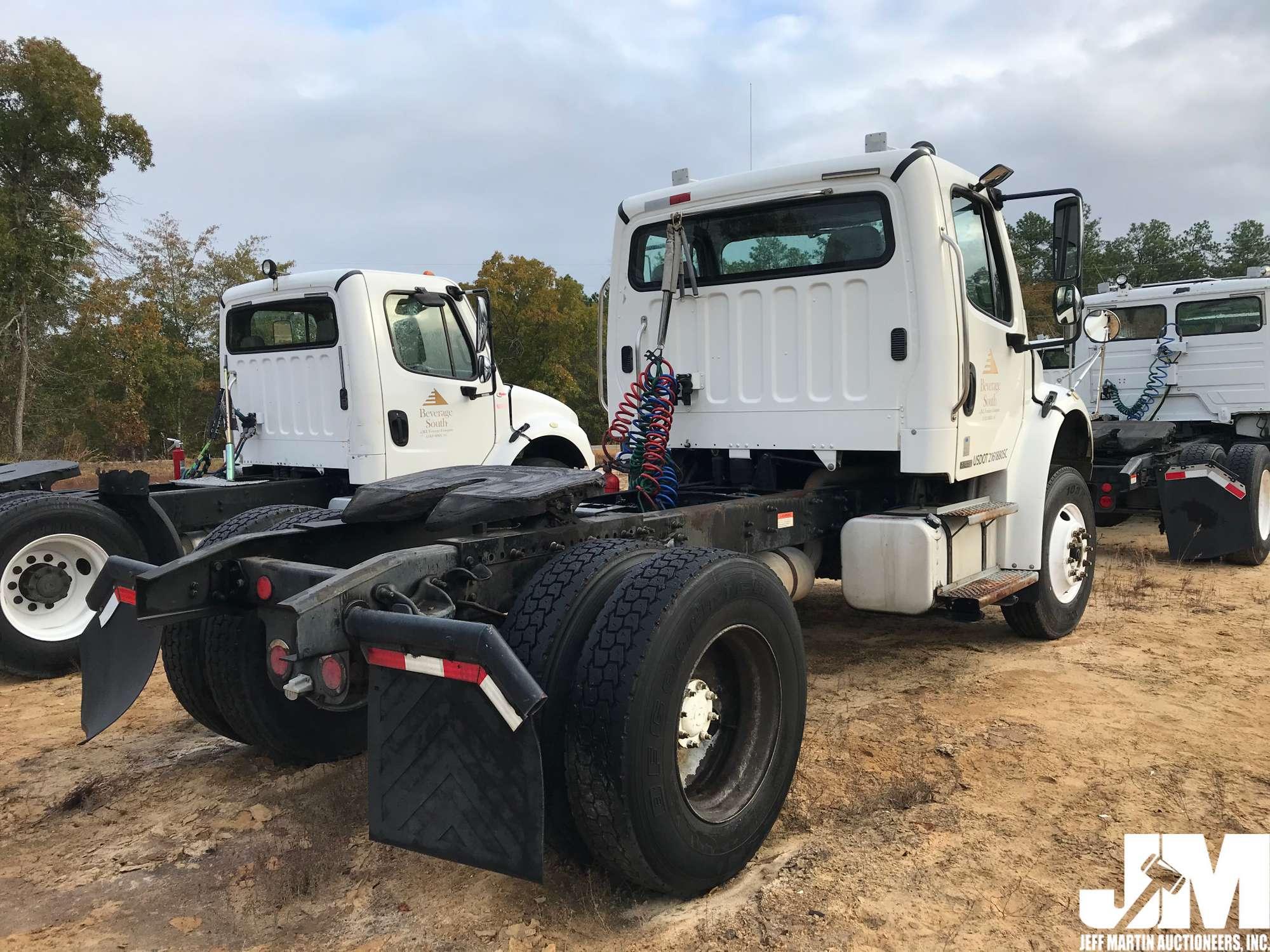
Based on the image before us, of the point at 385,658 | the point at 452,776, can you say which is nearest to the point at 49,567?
the point at 385,658

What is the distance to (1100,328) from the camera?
5.59 meters

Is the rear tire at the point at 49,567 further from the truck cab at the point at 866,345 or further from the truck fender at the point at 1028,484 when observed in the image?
the truck fender at the point at 1028,484

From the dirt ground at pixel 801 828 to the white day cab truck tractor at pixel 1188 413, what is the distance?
3.32 m

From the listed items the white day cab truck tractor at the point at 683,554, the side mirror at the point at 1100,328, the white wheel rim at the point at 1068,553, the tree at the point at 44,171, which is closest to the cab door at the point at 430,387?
the white day cab truck tractor at the point at 683,554

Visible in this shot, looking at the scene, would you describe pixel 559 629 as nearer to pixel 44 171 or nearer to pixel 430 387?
pixel 430 387

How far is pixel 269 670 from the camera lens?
2.68m

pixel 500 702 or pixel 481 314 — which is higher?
pixel 481 314

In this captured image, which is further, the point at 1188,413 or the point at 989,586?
the point at 1188,413

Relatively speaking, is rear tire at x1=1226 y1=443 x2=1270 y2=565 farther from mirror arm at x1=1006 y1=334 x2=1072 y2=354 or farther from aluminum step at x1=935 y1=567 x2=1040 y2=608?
aluminum step at x1=935 y1=567 x2=1040 y2=608

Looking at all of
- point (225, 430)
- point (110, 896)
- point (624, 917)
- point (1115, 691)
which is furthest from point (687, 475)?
point (225, 430)

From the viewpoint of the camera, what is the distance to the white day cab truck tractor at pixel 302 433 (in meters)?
5.75

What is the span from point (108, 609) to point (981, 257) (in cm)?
450

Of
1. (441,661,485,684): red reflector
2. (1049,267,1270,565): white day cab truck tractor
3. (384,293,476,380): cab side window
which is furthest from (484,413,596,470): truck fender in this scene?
(441,661,485,684): red reflector

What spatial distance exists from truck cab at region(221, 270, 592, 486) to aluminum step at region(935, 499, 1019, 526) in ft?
12.4
